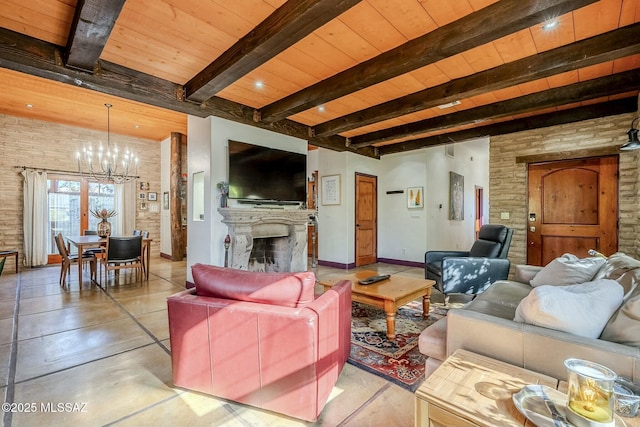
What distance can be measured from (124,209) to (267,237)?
172 inches

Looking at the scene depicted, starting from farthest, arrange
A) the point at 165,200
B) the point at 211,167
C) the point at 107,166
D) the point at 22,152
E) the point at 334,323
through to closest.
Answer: the point at 165,200, the point at 107,166, the point at 22,152, the point at 211,167, the point at 334,323

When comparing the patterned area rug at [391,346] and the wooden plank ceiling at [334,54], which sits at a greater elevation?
the wooden plank ceiling at [334,54]

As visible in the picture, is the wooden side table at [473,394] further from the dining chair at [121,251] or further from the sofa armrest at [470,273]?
the dining chair at [121,251]

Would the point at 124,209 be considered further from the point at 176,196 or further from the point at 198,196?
the point at 198,196

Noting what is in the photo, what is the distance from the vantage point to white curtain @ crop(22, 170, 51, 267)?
5.84 metres

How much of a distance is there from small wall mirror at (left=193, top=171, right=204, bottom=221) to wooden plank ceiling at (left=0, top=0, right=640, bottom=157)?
103 cm

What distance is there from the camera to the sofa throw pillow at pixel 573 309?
128 centimetres

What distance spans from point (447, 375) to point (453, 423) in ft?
0.61

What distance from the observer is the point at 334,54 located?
2.79m

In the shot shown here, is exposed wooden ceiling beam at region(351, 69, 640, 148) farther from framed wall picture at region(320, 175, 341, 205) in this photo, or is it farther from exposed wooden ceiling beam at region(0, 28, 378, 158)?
exposed wooden ceiling beam at region(0, 28, 378, 158)

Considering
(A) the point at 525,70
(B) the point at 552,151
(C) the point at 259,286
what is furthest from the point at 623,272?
(B) the point at 552,151

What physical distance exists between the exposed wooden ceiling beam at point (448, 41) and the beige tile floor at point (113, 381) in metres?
2.56

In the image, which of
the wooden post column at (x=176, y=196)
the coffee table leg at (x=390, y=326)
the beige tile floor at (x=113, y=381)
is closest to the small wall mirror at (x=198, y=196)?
the beige tile floor at (x=113, y=381)

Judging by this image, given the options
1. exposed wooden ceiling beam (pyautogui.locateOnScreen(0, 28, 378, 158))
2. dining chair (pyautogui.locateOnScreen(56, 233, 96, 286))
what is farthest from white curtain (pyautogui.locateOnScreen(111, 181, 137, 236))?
exposed wooden ceiling beam (pyautogui.locateOnScreen(0, 28, 378, 158))
